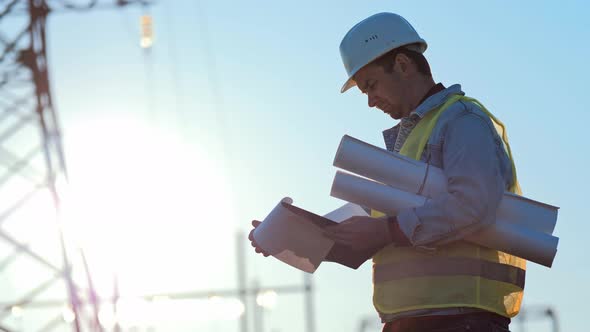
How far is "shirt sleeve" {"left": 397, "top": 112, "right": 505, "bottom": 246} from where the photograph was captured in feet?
16.7

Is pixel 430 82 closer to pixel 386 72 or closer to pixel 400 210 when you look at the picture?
pixel 386 72

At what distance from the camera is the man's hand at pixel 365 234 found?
5215mm

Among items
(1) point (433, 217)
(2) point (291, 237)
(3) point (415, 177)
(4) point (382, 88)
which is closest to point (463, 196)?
(1) point (433, 217)

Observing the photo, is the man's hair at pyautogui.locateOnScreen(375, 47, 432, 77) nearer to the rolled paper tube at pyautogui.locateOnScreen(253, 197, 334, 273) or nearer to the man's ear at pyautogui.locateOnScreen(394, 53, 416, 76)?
the man's ear at pyautogui.locateOnScreen(394, 53, 416, 76)

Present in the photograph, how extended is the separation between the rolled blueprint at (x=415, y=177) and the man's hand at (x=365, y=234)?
0.55 feet

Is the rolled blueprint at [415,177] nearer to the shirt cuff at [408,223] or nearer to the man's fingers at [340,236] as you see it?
the shirt cuff at [408,223]

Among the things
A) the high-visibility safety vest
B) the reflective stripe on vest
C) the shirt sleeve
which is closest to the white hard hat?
the high-visibility safety vest

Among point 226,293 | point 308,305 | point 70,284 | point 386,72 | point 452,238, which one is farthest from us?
point 308,305

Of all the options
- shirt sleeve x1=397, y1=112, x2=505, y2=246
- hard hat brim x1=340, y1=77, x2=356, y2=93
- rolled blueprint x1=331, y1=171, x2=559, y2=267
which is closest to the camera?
shirt sleeve x1=397, y1=112, x2=505, y2=246

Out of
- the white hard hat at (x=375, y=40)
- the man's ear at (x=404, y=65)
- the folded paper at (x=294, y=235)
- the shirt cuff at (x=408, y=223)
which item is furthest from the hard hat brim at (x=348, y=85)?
the shirt cuff at (x=408, y=223)

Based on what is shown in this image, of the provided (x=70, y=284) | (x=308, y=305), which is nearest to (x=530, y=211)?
(x=70, y=284)

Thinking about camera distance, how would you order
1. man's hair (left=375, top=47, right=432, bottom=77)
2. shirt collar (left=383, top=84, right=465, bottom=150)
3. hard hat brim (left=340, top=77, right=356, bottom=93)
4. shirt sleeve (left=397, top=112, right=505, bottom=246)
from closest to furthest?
shirt sleeve (left=397, top=112, right=505, bottom=246) < shirt collar (left=383, top=84, right=465, bottom=150) < man's hair (left=375, top=47, right=432, bottom=77) < hard hat brim (left=340, top=77, right=356, bottom=93)

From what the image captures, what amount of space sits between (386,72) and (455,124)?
398 mm

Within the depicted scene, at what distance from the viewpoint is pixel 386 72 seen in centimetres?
550
